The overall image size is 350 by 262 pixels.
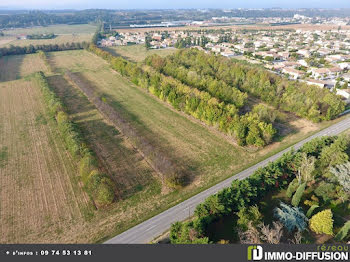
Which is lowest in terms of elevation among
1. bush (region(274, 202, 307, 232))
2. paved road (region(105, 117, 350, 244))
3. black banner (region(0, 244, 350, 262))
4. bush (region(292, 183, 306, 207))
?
paved road (region(105, 117, 350, 244))

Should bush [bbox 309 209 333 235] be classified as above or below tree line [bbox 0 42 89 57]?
below

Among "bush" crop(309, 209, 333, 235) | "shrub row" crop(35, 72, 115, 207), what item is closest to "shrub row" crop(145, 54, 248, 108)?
"bush" crop(309, 209, 333, 235)

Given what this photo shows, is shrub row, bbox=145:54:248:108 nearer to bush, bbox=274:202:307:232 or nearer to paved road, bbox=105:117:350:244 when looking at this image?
paved road, bbox=105:117:350:244

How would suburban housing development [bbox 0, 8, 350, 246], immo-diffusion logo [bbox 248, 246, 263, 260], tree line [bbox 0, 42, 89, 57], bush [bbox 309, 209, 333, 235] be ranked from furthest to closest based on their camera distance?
tree line [bbox 0, 42, 89, 57]
suburban housing development [bbox 0, 8, 350, 246]
bush [bbox 309, 209, 333, 235]
immo-diffusion logo [bbox 248, 246, 263, 260]

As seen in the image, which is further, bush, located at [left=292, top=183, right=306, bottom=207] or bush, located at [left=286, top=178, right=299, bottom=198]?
bush, located at [left=286, top=178, right=299, bottom=198]

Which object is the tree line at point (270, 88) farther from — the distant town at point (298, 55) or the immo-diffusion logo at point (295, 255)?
the immo-diffusion logo at point (295, 255)

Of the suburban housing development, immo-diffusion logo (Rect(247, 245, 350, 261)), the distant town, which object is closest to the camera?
immo-diffusion logo (Rect(247, 245, 350, 261))

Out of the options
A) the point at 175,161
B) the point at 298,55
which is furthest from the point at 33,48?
the point at 298,55
